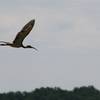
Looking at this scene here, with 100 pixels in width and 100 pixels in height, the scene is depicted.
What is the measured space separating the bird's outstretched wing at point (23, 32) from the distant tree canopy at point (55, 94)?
13913 cm

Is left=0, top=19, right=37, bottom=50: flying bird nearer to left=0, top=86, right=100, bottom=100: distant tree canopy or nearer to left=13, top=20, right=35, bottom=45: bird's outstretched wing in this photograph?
left=13, top=20, right=35, bottom=45: bird's outstretched wing

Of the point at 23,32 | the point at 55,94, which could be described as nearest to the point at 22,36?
the point at 23,32

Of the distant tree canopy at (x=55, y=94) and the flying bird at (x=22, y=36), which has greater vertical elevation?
the distant tree canopy at (x=55, y=94)

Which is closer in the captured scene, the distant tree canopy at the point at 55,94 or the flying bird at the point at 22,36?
the flying bird at the point at 22,36

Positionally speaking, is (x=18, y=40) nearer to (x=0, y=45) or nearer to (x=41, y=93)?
(x=0, y=45)

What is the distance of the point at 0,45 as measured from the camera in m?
36.6

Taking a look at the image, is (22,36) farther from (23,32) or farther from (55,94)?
(55,94)

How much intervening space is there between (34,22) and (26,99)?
14924cm

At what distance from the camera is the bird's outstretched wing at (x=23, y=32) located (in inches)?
1501

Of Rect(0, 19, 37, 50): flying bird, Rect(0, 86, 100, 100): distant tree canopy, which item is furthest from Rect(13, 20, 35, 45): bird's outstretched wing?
Rect(0, 86, 100, 100): distant tree canopy

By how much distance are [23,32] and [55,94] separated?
14810 cm

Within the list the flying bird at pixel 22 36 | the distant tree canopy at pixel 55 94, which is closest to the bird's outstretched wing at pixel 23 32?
the flying bird at pixel 22 36

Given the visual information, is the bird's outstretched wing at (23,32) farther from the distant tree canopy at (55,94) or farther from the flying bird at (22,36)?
the distant tree canopy at (55,94)

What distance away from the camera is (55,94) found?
185875 mm
